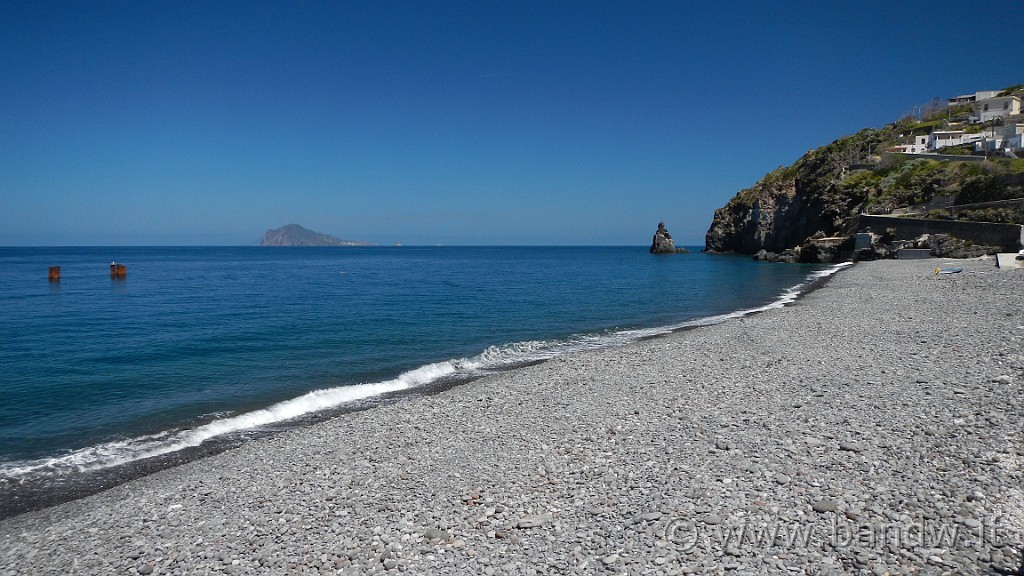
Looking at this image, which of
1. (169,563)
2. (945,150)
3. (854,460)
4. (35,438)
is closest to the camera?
(169,563)

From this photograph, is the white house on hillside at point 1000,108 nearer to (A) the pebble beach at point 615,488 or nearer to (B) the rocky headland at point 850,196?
(B) the rocky headland at point 850,196

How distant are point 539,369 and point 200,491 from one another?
379 inches

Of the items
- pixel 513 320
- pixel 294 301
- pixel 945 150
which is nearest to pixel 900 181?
pixel 945 150

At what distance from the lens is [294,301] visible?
38156 millimetres

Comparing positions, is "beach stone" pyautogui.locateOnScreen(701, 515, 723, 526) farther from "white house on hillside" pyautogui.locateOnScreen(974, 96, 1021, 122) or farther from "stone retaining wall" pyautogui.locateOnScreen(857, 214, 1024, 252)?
"white house on hillside" pyautogui.locateOnScreen(974, 96, 1021, 122)

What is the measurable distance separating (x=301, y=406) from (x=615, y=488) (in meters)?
9.62

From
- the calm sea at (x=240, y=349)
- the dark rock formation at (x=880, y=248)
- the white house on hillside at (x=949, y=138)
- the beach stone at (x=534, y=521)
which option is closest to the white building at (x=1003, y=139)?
the white house on hillside at (x=949, y=138)

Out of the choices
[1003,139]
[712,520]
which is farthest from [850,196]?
[712,520]

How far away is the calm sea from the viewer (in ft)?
41.3

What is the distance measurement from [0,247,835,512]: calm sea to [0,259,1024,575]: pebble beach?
115 inches

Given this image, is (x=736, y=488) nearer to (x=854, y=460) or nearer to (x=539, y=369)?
(x=854, y=460)

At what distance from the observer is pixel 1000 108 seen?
99.8 meters

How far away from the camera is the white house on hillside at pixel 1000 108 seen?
97.5 meters

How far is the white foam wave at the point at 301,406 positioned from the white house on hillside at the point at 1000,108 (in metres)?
115
